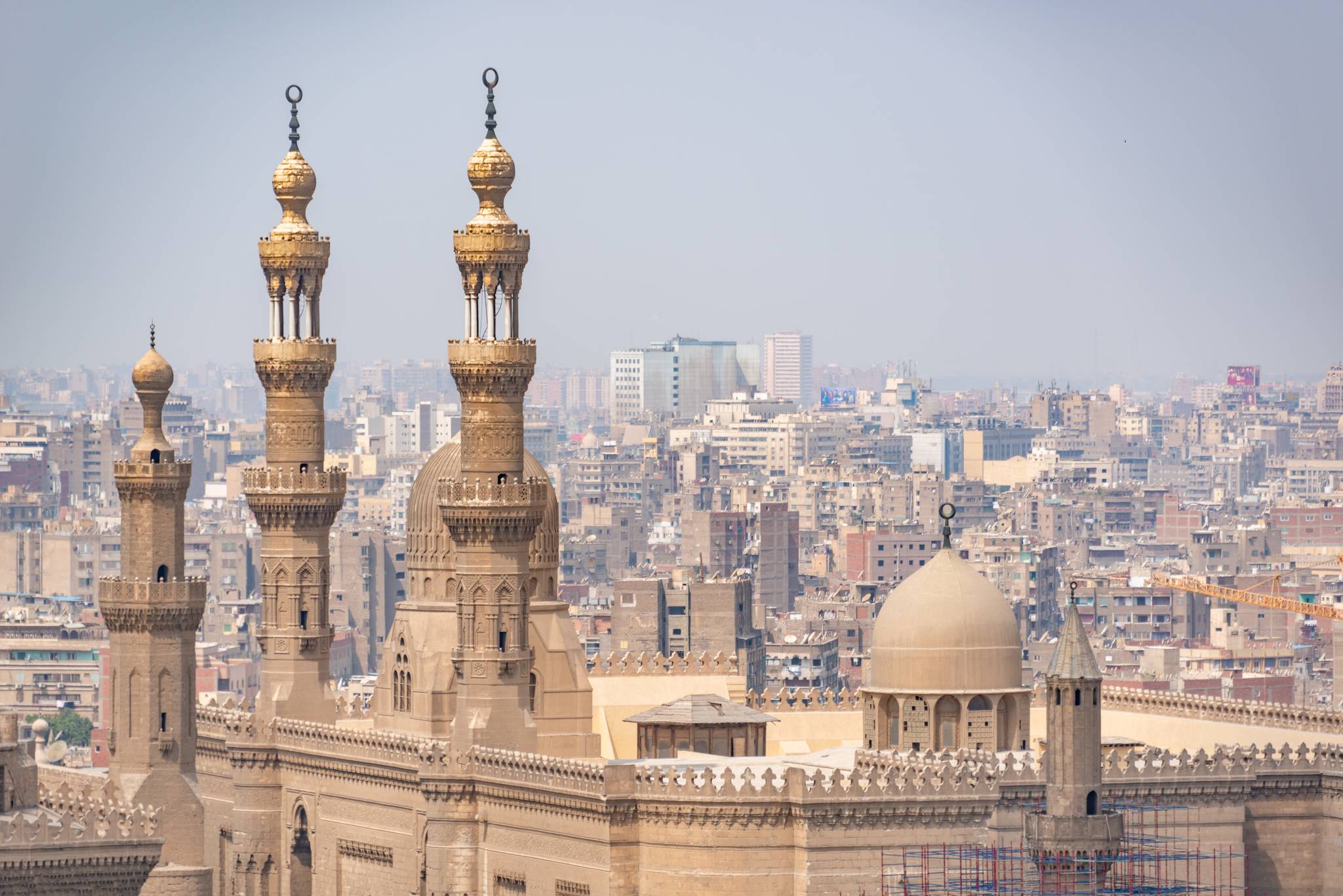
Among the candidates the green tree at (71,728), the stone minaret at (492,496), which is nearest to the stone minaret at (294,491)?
the stone minaret at (492,496)

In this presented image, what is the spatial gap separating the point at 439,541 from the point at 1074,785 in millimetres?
18272

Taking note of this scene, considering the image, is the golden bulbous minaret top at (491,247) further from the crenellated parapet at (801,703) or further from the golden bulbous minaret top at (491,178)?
the crenellated parapet at (801,703)

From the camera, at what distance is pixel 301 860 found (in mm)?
79438

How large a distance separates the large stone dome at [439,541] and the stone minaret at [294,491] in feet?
7.05

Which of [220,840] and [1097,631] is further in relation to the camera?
[1097,631]

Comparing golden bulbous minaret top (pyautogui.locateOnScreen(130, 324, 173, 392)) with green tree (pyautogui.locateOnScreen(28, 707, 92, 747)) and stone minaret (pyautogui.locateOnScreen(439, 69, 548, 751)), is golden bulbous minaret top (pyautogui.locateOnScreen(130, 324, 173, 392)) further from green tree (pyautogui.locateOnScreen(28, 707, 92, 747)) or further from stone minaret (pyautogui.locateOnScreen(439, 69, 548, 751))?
green tree (pyautogui.locateOnScreen(28, 707, 92, 747))

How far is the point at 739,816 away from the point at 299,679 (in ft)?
46.1

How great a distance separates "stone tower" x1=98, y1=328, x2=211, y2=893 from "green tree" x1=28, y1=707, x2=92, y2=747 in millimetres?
73205

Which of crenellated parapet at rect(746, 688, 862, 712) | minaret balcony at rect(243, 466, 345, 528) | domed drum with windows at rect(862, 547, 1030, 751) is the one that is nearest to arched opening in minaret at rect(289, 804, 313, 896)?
minaret balcony at rect(243, 466, 345, 528)

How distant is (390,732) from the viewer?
249 ft

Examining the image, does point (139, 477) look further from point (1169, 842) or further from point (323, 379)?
point (1169, 842)

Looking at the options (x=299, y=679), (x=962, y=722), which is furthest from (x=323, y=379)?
(x=962, y=722)

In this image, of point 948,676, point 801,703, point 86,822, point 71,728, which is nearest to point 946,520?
point 948,676

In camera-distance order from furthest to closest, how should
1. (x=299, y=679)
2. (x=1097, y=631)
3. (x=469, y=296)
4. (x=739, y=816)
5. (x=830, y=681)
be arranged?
1. (x=1097, y=631)
2. (x=830, y=681)
3. (x=299, y=679)
4. (x=469, y=296)
5. (x=739, y=816)
